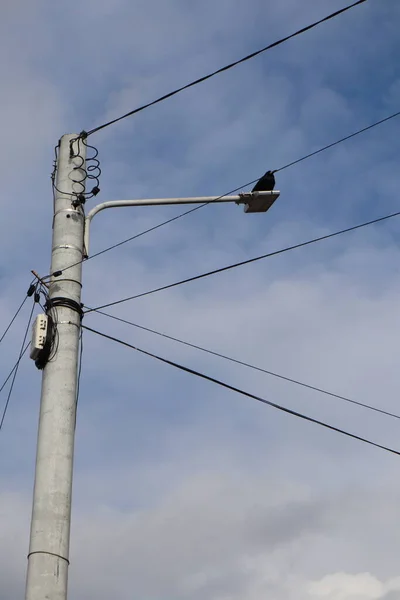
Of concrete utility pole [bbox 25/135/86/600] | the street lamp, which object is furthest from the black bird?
concrete utility pole [bbox 25/135/86/600]

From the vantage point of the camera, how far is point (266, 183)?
9773mm

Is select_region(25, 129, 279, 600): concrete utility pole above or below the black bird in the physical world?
below

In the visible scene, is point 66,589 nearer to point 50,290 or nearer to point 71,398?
point 71,398

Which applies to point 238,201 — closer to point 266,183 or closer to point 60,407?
point 266,183

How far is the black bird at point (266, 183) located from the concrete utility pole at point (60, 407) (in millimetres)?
1935

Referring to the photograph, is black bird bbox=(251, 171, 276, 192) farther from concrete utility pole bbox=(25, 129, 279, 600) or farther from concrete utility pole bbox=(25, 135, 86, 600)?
concrete utility pole bbox=(25, 135, 86, 600)

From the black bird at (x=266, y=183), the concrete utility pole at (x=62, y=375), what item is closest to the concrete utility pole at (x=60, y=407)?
the concrete utility pole at (x=62, y=375)

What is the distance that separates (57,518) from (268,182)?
4.40 meters

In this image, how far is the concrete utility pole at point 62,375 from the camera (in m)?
7.29

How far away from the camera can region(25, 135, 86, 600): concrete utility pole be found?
727 centimetres

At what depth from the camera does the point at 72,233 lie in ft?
29.8

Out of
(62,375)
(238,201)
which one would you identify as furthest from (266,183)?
(62,375)

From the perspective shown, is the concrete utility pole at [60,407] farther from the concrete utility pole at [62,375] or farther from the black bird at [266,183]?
the black bird at [266,183]

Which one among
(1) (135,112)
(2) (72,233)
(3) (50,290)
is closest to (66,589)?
(3) (50,290)
